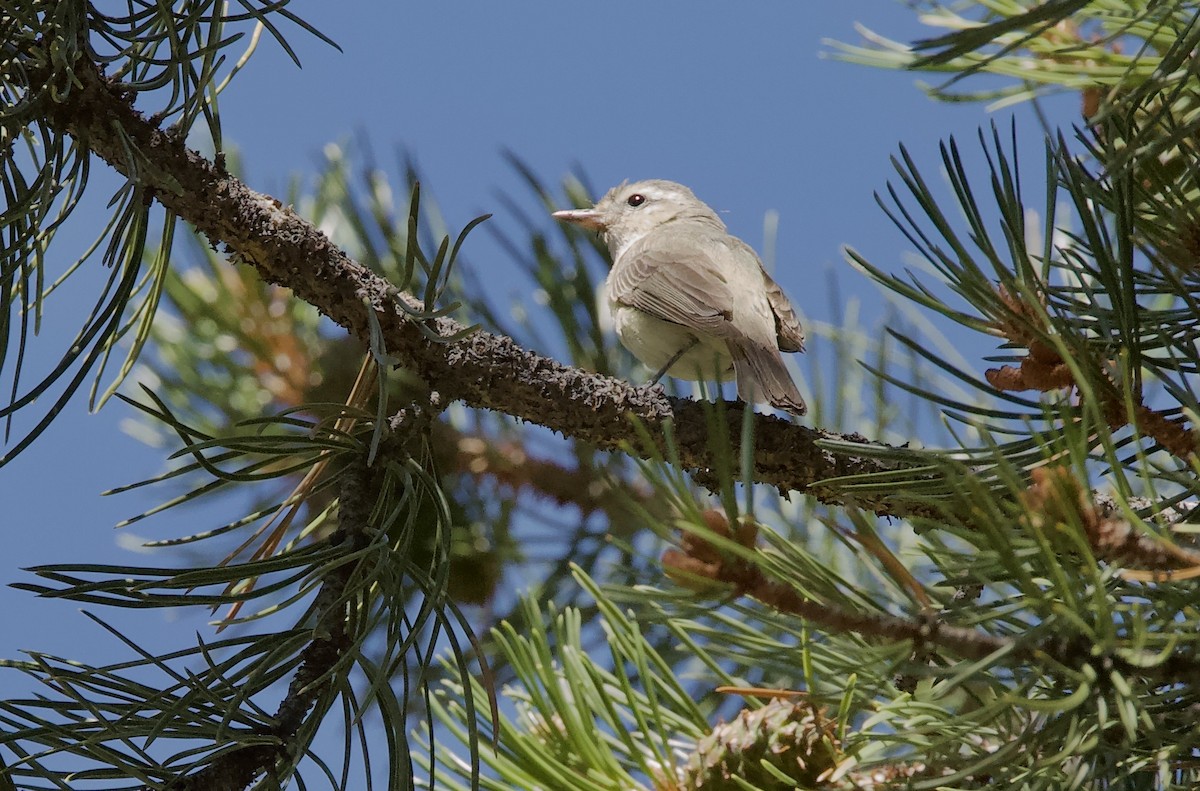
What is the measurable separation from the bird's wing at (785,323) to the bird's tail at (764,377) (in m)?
0.33

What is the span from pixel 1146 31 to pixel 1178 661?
43.7 inches

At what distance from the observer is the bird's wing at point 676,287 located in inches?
131

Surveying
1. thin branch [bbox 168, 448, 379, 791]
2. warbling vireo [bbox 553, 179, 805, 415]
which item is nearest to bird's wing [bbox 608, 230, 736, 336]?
warbling vireo [bbox 553, 179, 805, 415]

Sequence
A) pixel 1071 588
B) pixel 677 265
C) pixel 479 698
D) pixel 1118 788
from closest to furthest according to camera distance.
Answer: pixel 1071 588
pixel 1118 788
pixel 479 698
pixel 677 265

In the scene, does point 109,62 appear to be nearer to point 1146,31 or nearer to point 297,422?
point 297,422

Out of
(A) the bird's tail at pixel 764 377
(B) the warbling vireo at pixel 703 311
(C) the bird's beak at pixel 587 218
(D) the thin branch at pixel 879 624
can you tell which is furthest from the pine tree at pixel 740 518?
(C) the bird's beak at pixel 587 218

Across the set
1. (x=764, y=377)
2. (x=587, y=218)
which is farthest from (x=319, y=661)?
(x=587, y=218)

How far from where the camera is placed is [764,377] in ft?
9.62

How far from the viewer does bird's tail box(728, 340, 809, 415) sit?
103 inches

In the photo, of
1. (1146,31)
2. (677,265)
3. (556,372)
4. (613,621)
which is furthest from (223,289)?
(1146,31)

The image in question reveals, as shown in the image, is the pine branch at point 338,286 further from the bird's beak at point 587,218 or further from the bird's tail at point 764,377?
the bird's beak at point 587,218

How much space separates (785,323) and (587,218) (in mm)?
1037

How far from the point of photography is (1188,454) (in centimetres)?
131

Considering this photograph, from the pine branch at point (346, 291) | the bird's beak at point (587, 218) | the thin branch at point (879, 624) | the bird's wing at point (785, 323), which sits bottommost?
the thin branch at point (879, 624)
